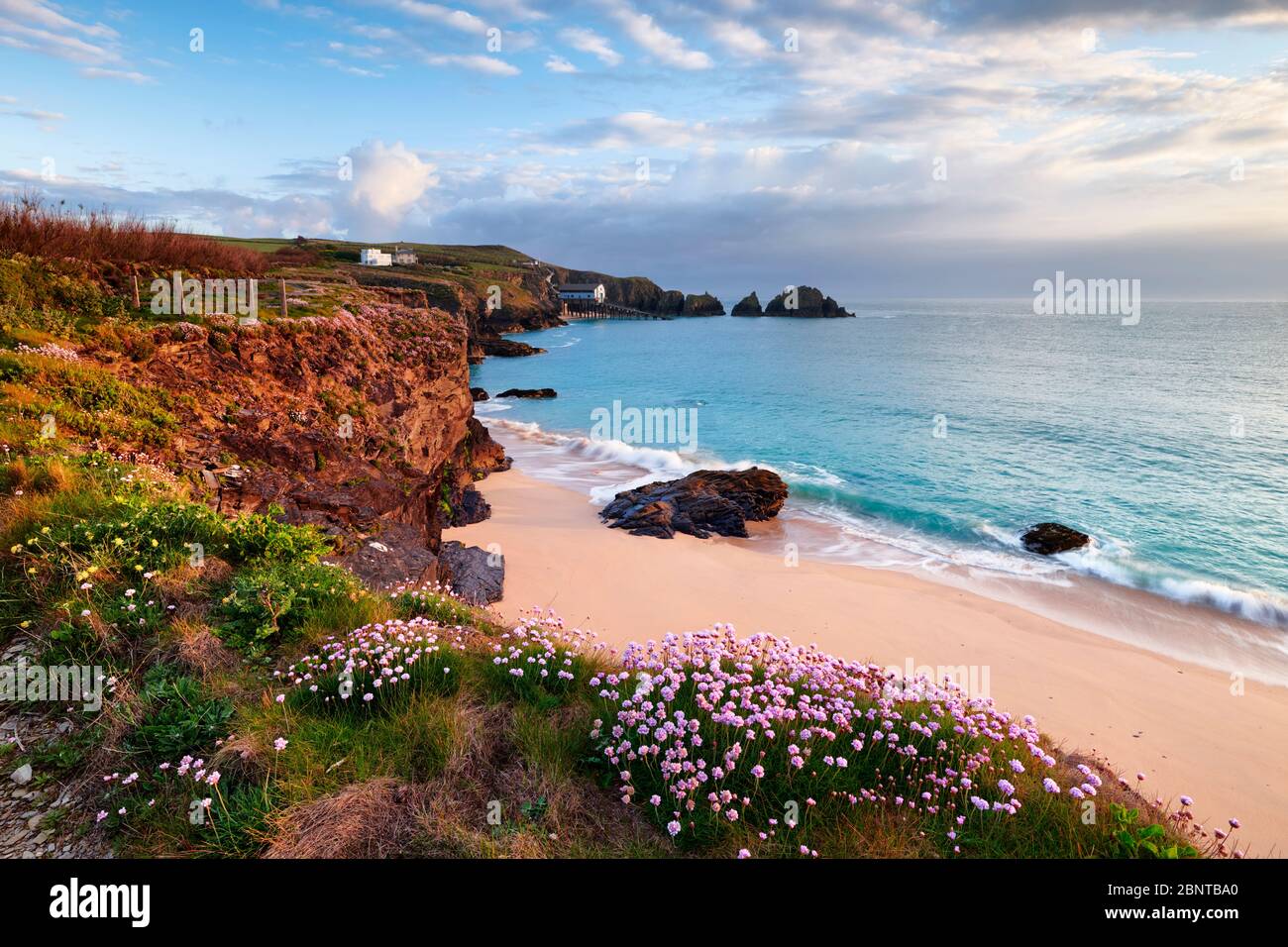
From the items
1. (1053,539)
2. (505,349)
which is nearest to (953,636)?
(1053,539)

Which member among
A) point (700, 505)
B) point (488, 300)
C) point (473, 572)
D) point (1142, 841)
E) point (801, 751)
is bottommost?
point (473, 572)

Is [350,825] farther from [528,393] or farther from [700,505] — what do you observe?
[528,393]

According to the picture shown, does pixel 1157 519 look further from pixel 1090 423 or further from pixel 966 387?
pixel 966 387

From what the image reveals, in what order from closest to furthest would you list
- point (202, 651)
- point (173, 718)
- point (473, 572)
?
point (173, 718), point (202, 651), point (473, 572)

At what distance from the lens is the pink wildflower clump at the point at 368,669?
501 cm

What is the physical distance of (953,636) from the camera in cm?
1575

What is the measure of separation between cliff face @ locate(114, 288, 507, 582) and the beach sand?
3.74 meters

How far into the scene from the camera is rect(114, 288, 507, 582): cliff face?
11.6m

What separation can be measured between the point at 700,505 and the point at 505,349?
82.3 meters

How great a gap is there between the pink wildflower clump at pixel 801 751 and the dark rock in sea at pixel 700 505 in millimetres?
17832

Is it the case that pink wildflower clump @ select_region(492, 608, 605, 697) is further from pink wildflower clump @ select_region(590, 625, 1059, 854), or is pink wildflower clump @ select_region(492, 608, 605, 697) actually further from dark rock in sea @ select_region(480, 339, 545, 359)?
dark rock in sea @ select_region(480, 339, 545, 359)

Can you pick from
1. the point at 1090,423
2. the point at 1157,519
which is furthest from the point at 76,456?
the point at 1090,423

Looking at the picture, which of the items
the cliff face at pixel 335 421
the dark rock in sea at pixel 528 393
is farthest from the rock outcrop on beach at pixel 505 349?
the cliff face at pixel 335 421
